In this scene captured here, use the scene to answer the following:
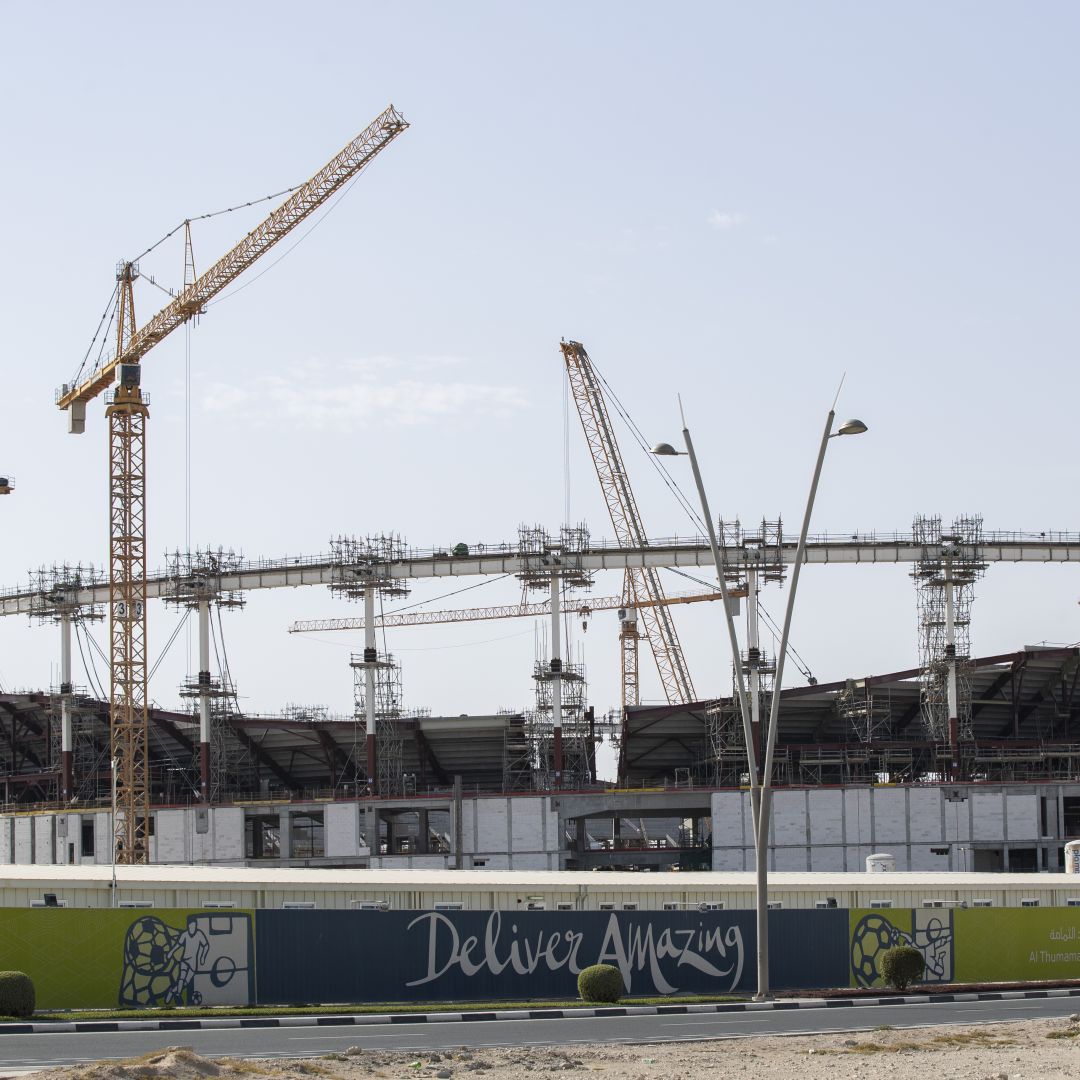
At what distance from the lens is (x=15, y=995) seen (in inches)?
1415

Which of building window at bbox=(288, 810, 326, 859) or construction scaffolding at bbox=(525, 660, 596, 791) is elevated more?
construction scaffolding at bbox=(525, 660, 596, 791)

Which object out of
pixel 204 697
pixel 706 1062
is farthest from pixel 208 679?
pixel 706 1062

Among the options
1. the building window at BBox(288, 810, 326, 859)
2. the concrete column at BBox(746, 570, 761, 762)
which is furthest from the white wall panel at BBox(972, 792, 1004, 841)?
the building window at BBox(288, 810, 326, 859)

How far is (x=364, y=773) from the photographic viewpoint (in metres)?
108

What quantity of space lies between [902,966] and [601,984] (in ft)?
29.5

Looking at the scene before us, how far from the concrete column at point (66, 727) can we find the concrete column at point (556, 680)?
3352 cm

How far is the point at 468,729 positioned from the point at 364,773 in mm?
8024

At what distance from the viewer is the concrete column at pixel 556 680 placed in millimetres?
100812

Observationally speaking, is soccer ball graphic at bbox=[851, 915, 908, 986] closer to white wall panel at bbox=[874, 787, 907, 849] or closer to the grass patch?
the grass patch

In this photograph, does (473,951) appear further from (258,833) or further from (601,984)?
(258,833)

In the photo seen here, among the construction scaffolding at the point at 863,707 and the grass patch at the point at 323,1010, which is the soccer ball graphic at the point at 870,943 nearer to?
the grass patch at the point at 323,1010

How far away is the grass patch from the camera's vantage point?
37.1 meters

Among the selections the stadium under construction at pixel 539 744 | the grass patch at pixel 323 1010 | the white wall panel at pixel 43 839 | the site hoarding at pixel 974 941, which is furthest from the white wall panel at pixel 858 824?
the grass patch at pixel 323 1010

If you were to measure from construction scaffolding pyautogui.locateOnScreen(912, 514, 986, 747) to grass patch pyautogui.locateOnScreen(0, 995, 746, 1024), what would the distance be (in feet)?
195
